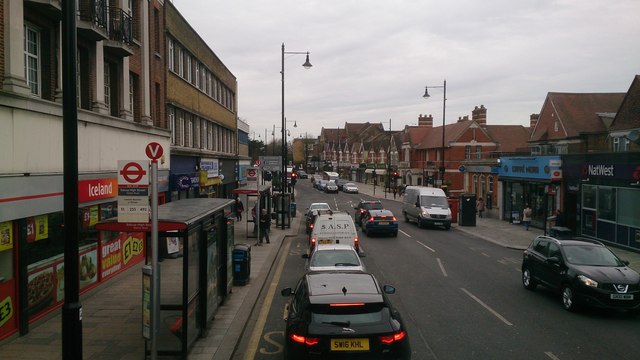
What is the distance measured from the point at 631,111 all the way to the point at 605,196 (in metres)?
10.7

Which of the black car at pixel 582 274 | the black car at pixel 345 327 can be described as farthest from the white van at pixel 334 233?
the black car at pixel 345 327

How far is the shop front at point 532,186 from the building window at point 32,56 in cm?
2453

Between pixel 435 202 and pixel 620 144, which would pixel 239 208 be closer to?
pixel 435 202

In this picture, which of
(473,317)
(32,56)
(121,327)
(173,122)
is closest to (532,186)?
(173,122)

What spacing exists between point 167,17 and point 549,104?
33097mm

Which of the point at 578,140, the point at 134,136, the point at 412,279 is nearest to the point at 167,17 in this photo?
the point at 134,136

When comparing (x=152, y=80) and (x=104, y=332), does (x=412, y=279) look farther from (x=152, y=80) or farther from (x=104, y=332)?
(x=152, y=80)

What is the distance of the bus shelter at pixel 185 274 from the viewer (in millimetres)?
8172

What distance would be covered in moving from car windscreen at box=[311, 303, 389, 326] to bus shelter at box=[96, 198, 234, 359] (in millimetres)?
2380

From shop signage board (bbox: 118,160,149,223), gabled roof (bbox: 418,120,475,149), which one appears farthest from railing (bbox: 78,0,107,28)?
gabled roof (bbox: 418,120,475,149)

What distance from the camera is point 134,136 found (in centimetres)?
1759

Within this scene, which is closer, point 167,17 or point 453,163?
point 167,17

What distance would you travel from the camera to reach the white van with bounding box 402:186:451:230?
30969mm

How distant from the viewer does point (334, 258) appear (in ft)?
41.1
